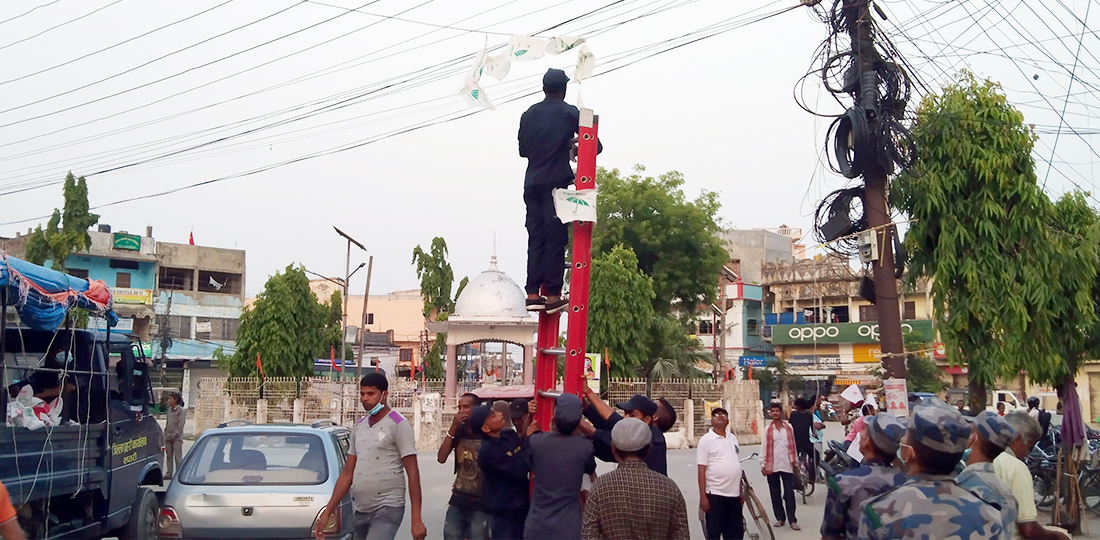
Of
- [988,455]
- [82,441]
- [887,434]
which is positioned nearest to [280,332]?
[82,441]

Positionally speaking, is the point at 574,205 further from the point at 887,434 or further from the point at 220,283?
the point at 220,283

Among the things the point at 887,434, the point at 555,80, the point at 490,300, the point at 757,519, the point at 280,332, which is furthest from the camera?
Result: the point at 280,332

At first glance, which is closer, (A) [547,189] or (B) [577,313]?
(B) [577,313]

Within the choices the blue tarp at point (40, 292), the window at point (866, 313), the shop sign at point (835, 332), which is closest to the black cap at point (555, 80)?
the blue tarp at point (40, 292)

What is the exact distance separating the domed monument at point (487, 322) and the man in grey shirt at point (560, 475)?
71.0 ft

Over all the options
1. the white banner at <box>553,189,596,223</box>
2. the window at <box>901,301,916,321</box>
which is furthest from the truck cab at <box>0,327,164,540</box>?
the window at <box>901,301,916,321</box>

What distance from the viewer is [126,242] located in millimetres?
47438

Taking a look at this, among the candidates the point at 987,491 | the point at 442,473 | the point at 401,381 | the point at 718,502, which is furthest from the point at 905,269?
the point at 401,381

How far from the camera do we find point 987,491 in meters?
4.07

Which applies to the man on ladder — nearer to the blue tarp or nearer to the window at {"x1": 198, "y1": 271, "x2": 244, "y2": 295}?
the blue tarp

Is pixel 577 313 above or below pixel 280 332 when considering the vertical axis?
below

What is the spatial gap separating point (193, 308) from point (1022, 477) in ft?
161

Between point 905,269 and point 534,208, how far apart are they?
8.53 metres

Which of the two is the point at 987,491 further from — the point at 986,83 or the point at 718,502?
the point at 986,83
